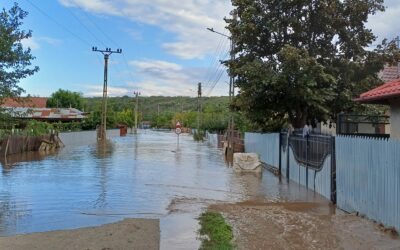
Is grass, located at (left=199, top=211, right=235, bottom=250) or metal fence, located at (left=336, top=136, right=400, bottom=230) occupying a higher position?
metal fence, located at (left=336, top=136, right=400, bottom=230)

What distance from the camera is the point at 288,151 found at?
19.3 metres

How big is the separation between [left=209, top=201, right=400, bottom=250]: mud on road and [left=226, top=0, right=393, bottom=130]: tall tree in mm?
8735

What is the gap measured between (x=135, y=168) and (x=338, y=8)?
10.9 m

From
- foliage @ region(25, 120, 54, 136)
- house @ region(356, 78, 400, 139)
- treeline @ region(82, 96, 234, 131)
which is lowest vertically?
foliage @ region(25, 120, 54, 136)

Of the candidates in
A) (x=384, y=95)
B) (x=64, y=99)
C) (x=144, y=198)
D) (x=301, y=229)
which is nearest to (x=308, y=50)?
(x=384, y=95)

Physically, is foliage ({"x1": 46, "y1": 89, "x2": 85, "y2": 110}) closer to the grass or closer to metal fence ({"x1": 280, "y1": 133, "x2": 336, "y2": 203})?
metal fence ({"x1": 280, "y1": 133, "x2": 336, "y2": 203})

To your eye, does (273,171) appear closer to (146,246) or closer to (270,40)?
(270,40)

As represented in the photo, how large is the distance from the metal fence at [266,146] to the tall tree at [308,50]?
1433 millimetres

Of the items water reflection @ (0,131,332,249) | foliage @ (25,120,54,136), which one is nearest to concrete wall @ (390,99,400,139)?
water reflection @ (0,131,332,249)

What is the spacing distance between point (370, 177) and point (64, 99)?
334 feet

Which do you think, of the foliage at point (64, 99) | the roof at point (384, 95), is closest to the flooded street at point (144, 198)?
the roof at point (384, 95)

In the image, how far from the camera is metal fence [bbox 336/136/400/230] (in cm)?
841

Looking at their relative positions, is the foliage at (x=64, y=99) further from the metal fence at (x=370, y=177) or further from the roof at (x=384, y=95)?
the metal fence at (x=370, y=177)

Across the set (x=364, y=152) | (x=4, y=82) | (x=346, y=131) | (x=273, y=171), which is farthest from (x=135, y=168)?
(x=364, y=152)
